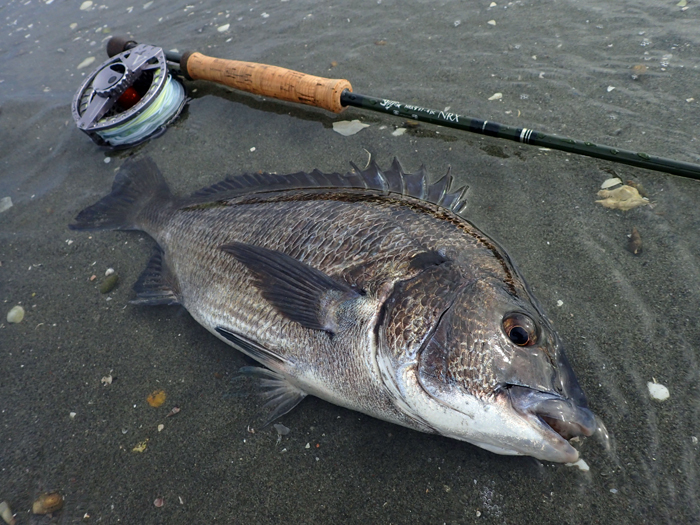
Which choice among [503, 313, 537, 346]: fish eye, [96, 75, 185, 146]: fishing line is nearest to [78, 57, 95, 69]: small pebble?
[96, 75, 185, 146]: fishing line

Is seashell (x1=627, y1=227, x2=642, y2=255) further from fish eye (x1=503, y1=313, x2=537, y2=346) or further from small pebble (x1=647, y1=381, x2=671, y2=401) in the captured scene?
fish eye (x1=503, y1=313, x2=537, y2=346)

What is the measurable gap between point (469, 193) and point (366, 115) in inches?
56.0

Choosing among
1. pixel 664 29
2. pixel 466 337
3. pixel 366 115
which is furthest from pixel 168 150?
pixel 664 29

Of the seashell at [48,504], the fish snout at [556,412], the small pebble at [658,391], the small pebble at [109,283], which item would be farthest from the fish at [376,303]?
the seashell at [48,504]

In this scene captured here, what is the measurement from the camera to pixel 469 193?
10.8ft

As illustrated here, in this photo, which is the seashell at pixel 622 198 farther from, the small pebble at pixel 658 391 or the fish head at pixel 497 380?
the fish head at pixel 497 380

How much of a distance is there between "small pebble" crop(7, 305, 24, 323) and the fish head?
3.05 m

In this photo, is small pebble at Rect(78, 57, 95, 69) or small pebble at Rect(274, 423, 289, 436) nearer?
small pebble at Rect(274, 423, 289, 436)

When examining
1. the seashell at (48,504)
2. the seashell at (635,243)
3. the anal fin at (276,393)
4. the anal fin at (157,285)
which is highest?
the seashell at (635,243)

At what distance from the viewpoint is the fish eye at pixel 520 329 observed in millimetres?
1670

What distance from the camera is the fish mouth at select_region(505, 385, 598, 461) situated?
1.52m

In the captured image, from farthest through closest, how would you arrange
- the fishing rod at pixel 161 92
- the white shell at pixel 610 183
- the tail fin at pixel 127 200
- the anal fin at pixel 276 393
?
the fishing rod at pixel 161 92
the tail fin at pixel 127 200
the white shell at pixel 610 183
the anal fin at pixel 276 393

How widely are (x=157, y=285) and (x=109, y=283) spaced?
20.6 inches

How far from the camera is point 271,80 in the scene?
4.01 metres
